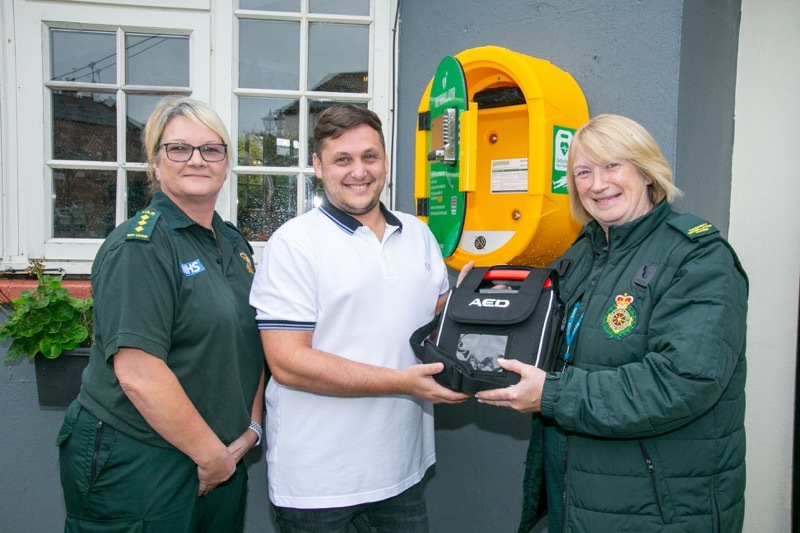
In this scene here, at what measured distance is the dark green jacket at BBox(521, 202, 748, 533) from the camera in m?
1.35

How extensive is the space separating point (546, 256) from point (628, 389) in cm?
87

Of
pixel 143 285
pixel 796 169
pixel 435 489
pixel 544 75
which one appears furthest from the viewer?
pixel 435 489

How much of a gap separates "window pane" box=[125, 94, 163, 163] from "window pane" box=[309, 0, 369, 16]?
0.85 metres

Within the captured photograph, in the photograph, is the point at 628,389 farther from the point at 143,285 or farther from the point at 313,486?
the point at 143,285

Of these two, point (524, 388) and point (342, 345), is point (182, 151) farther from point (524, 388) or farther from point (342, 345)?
point (524, 388)

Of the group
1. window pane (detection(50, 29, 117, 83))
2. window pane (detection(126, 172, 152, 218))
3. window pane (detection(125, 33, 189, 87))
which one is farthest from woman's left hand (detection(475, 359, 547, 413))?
window pane (detection(50, 29, 117, 83))

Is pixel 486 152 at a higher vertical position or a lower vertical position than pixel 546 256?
higher

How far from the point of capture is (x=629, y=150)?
1.55 meters

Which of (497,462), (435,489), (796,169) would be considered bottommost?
(435,489)

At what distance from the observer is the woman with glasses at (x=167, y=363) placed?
1.56m

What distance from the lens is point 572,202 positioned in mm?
1824

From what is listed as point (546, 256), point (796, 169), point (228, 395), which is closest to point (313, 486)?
point (228, 395)

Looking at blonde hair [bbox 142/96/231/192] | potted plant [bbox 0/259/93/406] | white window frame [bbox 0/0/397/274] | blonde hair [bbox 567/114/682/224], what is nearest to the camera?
blonde hair [bbox 567/114/682/224]

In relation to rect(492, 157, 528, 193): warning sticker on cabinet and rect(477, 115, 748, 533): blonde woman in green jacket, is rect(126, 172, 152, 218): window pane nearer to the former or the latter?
rect(492, 157, 528, 193): warning sticker on cabinet
